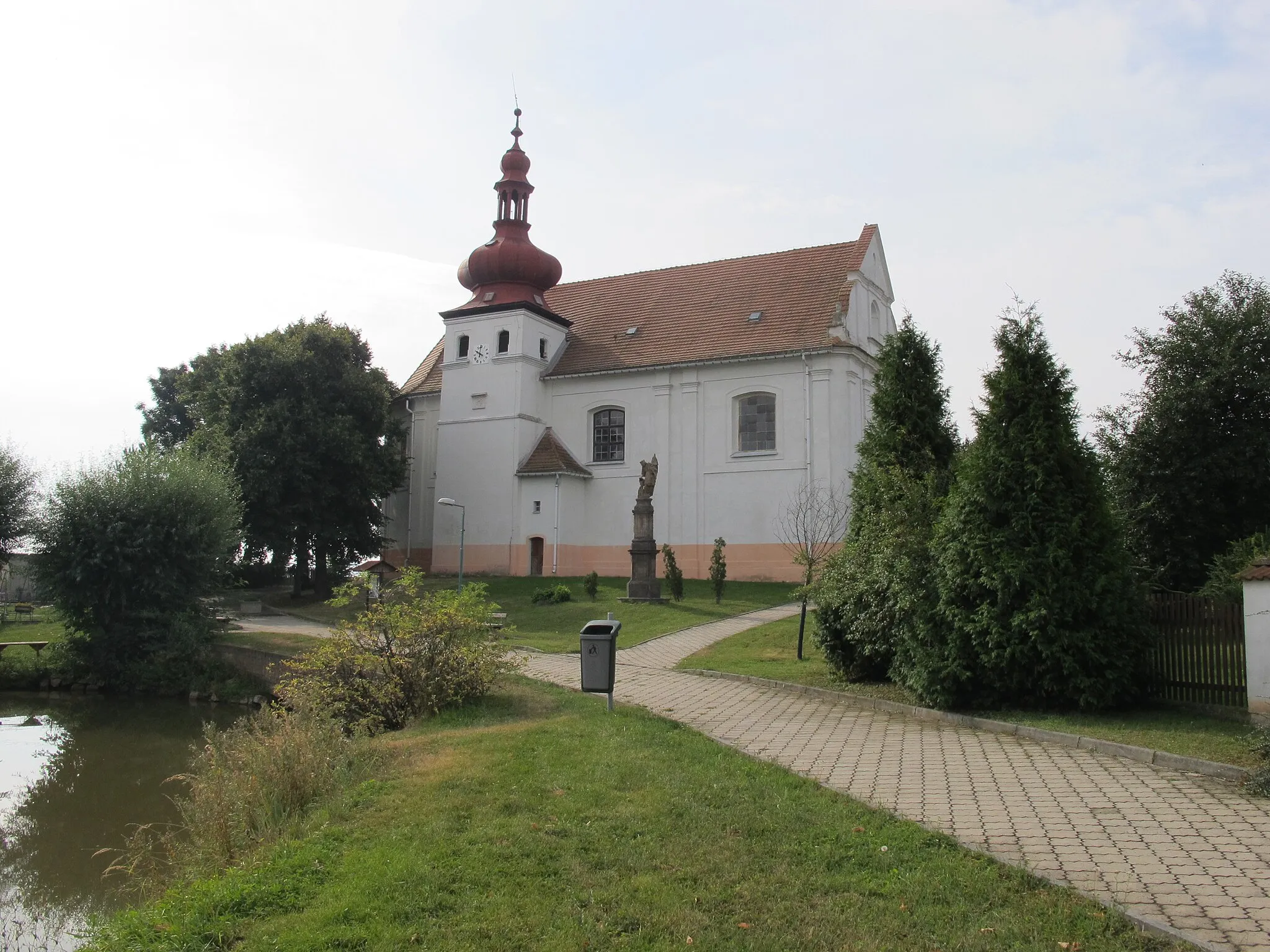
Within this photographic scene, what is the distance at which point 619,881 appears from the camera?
213 inches

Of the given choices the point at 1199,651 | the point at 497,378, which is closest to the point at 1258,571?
the point at 1199,651

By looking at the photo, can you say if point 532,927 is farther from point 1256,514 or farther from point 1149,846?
point 1256,514

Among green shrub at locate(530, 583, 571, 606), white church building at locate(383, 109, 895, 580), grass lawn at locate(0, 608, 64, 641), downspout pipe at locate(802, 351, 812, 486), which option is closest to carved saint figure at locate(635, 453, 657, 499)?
green shrub at locate(530, 583, 571, 606)

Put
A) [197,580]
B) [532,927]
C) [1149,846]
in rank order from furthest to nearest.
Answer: [197,580], [1149,846], [532,927]

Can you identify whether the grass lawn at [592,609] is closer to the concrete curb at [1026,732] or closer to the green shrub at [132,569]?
the green shrub at [132,569]

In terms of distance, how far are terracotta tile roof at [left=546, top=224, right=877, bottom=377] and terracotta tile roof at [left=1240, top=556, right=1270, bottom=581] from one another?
22.8m

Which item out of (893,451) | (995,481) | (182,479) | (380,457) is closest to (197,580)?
(182,479)

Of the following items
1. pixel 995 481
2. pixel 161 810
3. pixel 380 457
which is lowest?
pixel 161 810

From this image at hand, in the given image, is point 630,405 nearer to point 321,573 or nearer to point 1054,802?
point 321,573

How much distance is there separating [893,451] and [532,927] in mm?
11027

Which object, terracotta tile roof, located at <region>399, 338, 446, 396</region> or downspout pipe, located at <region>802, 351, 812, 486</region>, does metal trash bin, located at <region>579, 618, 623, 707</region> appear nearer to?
downspout pipe, located at <region>802, 351, 812, 486</region>

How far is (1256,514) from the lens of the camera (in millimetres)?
17859

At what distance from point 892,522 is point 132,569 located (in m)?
18.1

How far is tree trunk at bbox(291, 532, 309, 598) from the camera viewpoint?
3334cm
